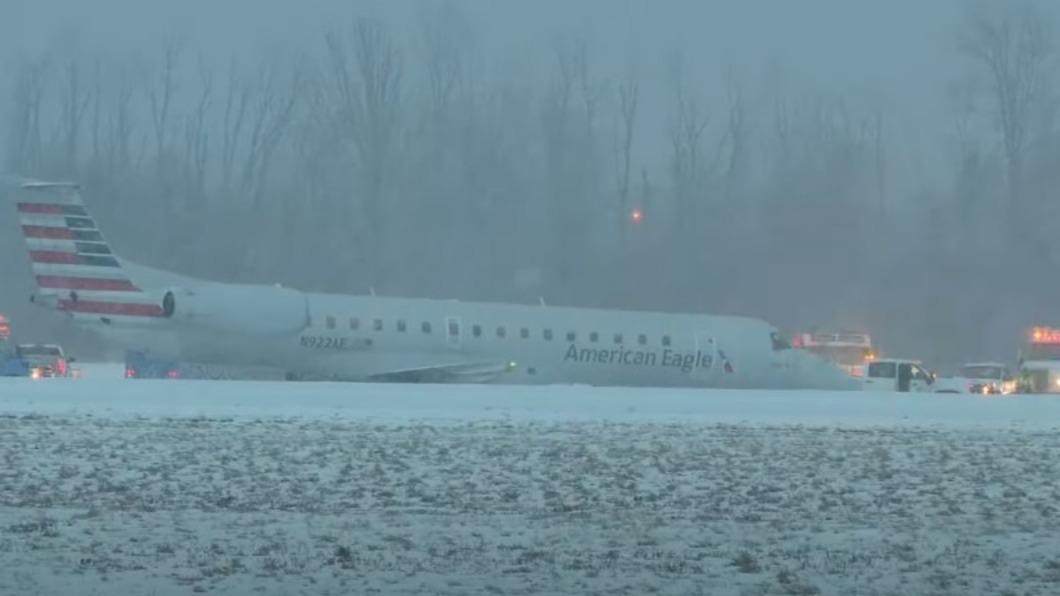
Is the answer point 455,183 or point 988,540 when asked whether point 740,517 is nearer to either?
point 988,540

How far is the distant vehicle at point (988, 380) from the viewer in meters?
42.1

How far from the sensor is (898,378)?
128 feet

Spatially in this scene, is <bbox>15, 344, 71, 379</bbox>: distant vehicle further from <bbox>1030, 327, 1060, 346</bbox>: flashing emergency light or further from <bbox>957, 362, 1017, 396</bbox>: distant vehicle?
<bbox>1030, 327, 1060, 346</bbox>: flashing emergency light

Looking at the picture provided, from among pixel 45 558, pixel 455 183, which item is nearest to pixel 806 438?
pixel 45 558

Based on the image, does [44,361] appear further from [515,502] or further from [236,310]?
[515,502]

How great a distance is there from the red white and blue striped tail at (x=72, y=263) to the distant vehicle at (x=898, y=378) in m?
17.9

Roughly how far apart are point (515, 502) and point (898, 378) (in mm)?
26934

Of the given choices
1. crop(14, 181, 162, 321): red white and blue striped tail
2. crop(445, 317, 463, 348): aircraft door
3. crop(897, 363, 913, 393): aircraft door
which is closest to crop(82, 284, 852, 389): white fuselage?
crop(445, 317, 463, 348): aircraft door

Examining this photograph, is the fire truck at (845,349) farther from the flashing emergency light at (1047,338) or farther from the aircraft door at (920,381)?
the aircraft door at (920,381)

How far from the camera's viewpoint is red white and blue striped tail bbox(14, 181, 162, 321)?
32.8 m

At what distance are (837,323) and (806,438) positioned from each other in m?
39.4

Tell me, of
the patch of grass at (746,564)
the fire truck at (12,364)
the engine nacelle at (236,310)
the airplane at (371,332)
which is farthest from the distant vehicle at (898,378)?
the patch of grass at (746,564)

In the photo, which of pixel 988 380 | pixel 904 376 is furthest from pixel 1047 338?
pixel 904 376

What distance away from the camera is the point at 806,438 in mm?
20062
